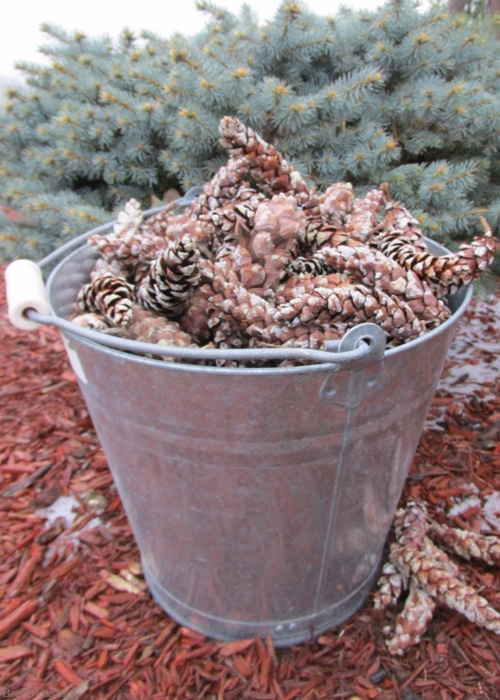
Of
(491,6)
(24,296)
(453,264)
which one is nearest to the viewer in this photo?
(24,296)

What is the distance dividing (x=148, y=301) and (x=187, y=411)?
0.81 ft

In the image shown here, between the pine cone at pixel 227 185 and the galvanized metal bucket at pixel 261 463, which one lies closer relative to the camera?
the galvanized metal bucket at pixel 261 463

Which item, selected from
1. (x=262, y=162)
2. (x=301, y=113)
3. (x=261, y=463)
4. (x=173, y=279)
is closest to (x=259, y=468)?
(x=261, y=463)

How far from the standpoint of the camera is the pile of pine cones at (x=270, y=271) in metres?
0.82

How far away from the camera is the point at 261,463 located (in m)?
0.84

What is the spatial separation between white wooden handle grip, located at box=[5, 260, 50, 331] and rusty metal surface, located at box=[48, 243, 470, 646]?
83 millimetres

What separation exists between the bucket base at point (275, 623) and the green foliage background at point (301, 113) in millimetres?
1116

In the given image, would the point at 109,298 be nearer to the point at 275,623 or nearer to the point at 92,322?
the point at 92,322

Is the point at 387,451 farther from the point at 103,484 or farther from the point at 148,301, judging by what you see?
the point at 103,484

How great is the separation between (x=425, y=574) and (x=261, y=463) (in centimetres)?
55

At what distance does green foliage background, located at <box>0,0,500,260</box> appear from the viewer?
1663mm

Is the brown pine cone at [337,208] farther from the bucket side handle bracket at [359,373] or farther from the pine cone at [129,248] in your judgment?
the bucket side handle bracket at [359,373]

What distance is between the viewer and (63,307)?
1.09m

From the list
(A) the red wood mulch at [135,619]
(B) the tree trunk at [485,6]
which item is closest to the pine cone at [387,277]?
(A) the red wood mulch at [135,619]
